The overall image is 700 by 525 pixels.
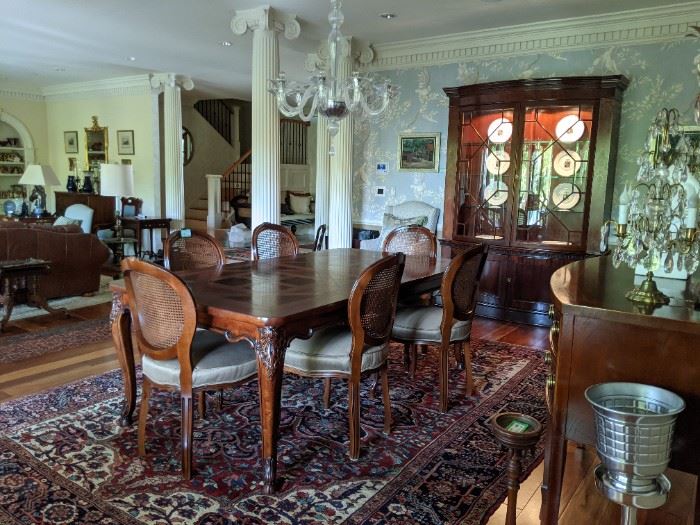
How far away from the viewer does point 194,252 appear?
11.1 feet

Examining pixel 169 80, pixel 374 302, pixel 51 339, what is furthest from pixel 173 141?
pixel 374 302

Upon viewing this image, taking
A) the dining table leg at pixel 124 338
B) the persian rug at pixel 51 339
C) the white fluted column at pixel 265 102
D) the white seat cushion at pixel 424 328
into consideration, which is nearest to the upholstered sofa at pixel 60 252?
the persian rug at pixel 51 339

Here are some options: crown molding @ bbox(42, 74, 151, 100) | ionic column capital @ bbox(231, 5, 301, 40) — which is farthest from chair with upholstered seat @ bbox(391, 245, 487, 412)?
crown molding @ bbox(42, 74, 151, 100)

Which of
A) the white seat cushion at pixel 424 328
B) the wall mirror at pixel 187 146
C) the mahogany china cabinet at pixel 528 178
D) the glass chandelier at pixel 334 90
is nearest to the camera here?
the white seat cushion at pixel 424 328

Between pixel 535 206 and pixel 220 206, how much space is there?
689cm

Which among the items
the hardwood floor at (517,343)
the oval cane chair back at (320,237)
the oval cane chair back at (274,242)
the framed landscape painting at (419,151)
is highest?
the framed landscape painting at (419,151)

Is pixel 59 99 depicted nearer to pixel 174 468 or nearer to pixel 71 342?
pixel 71 342

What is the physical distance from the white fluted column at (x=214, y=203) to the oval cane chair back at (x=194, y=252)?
6.92m

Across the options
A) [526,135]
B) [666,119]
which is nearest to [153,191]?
[526,135]

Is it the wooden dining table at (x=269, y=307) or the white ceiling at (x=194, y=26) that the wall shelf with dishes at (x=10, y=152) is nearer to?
the white ceiling at (x=194, y=26)

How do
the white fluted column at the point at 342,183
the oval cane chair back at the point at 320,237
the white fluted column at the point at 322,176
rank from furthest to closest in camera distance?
the white fluted column at the point at 322,176 → the oval cane chair back at the point at 320,237 → the white fluted column at the point at 342,183

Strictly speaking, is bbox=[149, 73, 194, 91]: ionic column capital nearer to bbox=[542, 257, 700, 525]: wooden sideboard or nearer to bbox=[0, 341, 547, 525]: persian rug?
bbox=[0, 341, 547, 525]: persian rug

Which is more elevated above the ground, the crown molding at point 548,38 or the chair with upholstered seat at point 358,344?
the crown molding at point 548,38

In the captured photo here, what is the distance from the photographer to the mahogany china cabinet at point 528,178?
15.3ft
